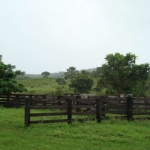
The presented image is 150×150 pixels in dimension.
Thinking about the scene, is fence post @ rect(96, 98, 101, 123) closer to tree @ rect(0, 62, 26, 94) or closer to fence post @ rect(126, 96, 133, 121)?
fence post @ rect(126, 96, 133, 121)

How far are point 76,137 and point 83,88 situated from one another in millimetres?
39247

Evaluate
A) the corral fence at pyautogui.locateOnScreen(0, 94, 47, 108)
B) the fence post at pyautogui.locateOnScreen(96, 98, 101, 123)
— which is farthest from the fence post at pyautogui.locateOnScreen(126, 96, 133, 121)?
the corral fence at pyautogui.locateOnScreen(0, 94, 47, 108)

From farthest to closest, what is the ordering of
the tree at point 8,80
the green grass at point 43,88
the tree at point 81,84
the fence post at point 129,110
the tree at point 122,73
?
the tree at point 81,84 < the green grass at point 43,88 < the tree at point 122,73 < the tree at point 8,80 < the fence post at point 129,110

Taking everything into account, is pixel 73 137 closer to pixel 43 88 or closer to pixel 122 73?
pixel 122 73

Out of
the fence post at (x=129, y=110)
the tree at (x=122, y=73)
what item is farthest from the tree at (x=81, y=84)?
the fence post at (x=129, y=110)

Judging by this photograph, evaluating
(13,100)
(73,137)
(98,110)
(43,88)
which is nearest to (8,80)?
(13,100)

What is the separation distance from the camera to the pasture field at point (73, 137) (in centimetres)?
742

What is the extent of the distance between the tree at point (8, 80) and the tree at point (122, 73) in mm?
12574

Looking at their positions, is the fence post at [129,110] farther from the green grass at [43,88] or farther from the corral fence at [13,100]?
the green grass at [43,88]

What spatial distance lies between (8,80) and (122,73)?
48.2 feet

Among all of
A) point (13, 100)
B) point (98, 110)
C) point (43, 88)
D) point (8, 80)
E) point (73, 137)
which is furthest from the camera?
point (43, 88)

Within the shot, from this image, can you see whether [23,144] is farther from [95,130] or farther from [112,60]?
[112,60]

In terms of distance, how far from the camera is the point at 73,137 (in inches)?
336

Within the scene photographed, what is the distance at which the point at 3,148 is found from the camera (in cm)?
709
